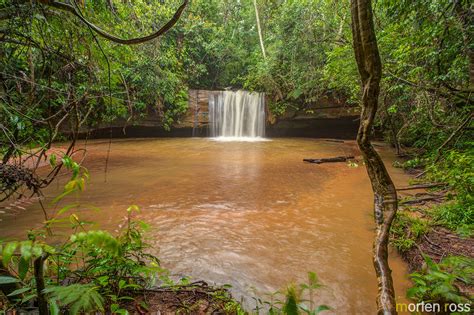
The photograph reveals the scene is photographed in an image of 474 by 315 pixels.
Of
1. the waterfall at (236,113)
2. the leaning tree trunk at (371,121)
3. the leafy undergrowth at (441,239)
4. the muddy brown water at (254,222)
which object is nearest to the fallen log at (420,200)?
the leafy undergrowth at (441,239)

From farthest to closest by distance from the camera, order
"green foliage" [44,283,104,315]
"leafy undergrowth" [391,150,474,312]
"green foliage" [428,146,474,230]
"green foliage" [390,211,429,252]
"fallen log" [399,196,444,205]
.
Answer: "fallen log" [399,196,444,205] → "green foliage" [428,146,474,230] → "green foliage" [390,211,429,252] → "leafy undergrowth" [391,150,474,312] → "green foliage" [44,283,104,315]

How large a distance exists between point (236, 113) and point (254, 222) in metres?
13.1

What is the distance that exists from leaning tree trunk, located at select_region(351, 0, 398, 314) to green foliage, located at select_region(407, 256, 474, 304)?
0.87ft

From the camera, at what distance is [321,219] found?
3.74m

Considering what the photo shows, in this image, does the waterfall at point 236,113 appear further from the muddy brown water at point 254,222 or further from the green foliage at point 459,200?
the green foliage at point 459,200

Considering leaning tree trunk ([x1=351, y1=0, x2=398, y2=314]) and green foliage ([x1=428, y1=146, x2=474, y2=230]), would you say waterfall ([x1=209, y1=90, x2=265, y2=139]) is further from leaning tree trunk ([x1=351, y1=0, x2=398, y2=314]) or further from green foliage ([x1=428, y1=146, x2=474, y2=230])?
leaning tree trunk ([x1=351, y1=0, x2=398, y2=314])

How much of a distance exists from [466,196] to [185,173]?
5.20m

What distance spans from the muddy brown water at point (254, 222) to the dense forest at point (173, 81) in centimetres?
37

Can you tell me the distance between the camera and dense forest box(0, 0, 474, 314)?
1.49 metres

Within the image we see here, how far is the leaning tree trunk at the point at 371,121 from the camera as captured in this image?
5.23ft

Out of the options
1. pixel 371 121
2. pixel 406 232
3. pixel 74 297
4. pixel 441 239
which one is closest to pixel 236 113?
pixel 406 232

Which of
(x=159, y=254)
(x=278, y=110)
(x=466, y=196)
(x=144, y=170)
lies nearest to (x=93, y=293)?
(x=159, y=254)

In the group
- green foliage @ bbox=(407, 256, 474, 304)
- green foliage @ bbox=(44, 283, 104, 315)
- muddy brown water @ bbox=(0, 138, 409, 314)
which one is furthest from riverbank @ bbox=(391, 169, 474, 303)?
green foliage @ bbox=(44, 283, 104, 315)

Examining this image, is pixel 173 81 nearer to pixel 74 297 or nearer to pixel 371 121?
pixel 371 121
